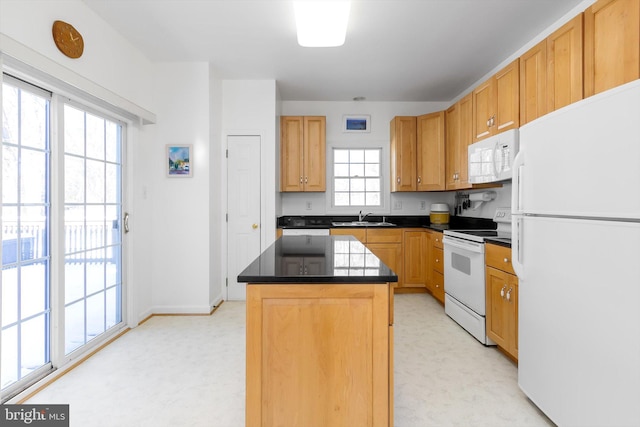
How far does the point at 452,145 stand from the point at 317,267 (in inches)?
124

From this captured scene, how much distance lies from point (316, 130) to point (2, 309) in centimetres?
357

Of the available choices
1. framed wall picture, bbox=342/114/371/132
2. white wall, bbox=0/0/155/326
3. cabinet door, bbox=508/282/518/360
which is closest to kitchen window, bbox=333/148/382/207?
framed wall picture, bbox=342/114/371/132

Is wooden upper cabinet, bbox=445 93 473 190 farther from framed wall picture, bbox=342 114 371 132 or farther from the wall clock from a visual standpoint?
the wall clock

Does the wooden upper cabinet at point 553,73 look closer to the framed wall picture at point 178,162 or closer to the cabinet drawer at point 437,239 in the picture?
the cabinet drawer at point 437,239

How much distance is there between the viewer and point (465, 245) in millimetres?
2967

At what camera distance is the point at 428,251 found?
4.13 m

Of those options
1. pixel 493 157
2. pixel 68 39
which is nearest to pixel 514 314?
pixel 493 157

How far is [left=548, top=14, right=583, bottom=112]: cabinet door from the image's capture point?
2.01 meters

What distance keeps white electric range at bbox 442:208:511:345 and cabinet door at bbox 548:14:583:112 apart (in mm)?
1081

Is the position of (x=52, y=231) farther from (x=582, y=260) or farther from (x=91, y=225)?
(x=582, y=260)

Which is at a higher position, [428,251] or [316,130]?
[316,130]

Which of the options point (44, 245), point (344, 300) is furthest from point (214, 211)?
point (344, 300)

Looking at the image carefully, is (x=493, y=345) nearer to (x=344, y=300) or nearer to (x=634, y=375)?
(x=634, y=375)

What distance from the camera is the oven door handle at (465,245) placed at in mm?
2738
